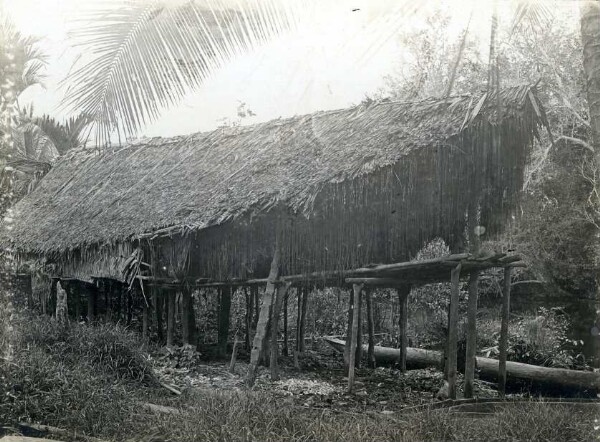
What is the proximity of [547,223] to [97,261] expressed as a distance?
5885 mm

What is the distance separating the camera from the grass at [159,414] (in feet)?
14.2

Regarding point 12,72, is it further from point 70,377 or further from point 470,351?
point 470,351

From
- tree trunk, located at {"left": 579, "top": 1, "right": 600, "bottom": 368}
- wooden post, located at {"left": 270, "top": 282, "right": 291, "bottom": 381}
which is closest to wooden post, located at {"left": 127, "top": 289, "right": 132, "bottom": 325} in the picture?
wooden post, located at {"left": 270, "top": 282, "right": 291, "bottom": 381}

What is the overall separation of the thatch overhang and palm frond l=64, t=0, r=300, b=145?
6.45 ft

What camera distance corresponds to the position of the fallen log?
5242 millimetres

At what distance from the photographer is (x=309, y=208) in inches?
240

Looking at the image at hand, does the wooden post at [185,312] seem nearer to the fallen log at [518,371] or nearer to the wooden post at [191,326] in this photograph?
the wooden post at [191,326]

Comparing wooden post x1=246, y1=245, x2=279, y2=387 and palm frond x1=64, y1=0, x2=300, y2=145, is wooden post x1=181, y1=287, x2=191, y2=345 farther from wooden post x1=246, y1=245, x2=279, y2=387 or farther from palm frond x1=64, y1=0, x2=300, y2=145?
palm frond x1=64, y1=0, x2=300, y2=145

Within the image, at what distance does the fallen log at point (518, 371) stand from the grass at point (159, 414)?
1.98ft

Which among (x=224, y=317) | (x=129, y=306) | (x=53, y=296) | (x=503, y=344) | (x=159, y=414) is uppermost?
(x=53, y=296)

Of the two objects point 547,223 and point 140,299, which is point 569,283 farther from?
point 140,299

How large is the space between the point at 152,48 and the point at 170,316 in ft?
15.1

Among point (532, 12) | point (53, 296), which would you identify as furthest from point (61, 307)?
point (532, 12)

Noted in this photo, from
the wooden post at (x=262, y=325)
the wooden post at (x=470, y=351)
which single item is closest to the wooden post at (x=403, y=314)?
the wooden post at (x=470, y=351)
